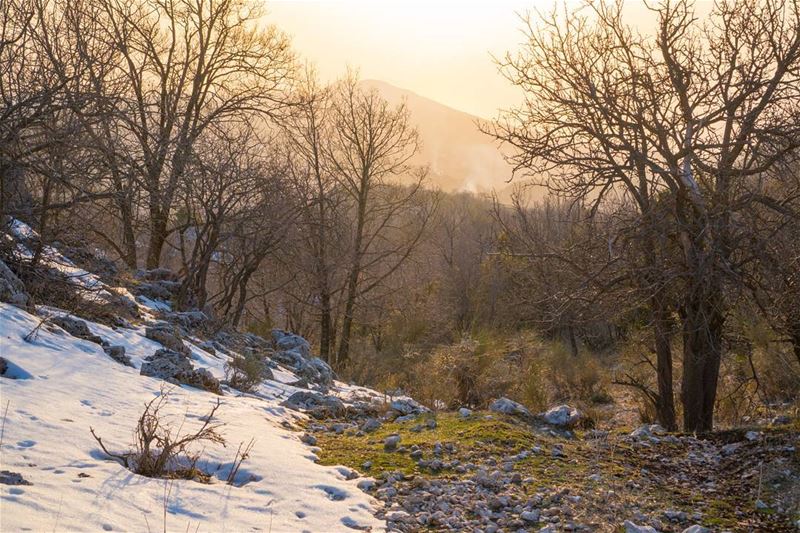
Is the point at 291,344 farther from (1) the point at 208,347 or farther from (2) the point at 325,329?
(2) the point at 325,329

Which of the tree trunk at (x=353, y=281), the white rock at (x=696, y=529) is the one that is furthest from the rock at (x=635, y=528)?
the tree trunk at (x=353, y=281)

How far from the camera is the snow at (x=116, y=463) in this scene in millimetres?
2959

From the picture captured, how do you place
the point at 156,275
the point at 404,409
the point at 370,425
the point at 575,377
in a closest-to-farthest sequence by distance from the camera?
the point at 370,425
the point at 404,409
the point at 156,275
the point at 575,377

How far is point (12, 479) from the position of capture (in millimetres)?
2996

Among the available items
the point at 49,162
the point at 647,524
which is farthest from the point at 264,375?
the point at 647,524

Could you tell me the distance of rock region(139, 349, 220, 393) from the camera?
20.6 feet

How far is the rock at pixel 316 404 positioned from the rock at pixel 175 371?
814mm

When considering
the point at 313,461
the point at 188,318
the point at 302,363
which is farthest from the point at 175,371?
the point at 302,363

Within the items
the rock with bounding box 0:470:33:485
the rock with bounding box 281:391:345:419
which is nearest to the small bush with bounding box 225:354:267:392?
the rock with bounding box 281:391:345:419

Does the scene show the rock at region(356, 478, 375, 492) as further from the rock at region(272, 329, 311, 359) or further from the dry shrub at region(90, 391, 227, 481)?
the rock at region(272, 329, 311, 359)

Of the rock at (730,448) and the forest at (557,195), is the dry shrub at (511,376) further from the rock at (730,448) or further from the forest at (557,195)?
the rock at (730,448)

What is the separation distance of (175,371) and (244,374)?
4.52 ft

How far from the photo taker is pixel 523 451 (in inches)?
203

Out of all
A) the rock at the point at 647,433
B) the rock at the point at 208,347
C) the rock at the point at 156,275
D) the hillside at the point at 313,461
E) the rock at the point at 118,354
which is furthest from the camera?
the rock at the point at 156,275
